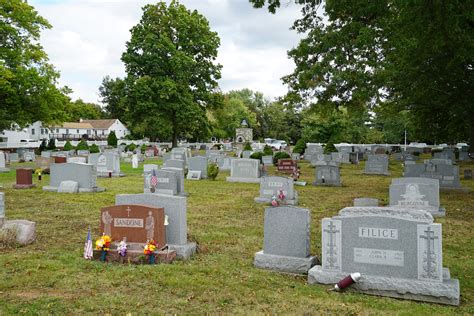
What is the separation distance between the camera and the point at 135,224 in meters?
7.48

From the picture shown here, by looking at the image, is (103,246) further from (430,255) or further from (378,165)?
(378,165)

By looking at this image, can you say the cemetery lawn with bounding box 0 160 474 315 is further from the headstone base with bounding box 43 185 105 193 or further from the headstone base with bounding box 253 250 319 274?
the headstone base with bounding box 43 185 105 193

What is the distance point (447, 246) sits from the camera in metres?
8.53

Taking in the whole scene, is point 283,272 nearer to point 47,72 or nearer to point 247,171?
point 247,171

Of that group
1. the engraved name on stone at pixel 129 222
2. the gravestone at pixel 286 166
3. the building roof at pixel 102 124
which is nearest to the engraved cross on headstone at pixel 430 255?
the engraved name on stone at pixel 129 222

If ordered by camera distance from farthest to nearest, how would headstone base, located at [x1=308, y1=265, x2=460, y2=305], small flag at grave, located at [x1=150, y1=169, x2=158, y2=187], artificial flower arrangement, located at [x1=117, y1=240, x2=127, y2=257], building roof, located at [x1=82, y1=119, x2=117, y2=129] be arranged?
building roof, located at [x1=82, y1=119, x2=117, y2=129], small flag at grave, located at [x1=150, y1=169, x2=158, y2=187], artificial flower arrangement, located at [x1=117, y1=240, x2=127, y2=257], headstone base, located at [x1=308, y1=265, x2=460, y2=305]

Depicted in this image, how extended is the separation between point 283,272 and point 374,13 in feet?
55.0

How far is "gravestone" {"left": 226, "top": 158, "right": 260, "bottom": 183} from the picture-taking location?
67.2ft

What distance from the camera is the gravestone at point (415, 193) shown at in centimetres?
1164

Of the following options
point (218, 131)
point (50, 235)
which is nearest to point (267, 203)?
point (50, 235)

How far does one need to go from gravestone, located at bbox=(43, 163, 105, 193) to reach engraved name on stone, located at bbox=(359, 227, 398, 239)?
1232 centimetres

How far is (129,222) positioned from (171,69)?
38.1 meters

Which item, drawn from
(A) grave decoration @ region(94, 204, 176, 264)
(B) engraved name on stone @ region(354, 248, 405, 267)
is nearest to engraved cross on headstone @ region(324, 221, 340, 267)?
(B) engraved name on stone @ region(354, 248, 405, 267)

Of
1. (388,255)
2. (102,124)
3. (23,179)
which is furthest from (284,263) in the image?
(102,124)
